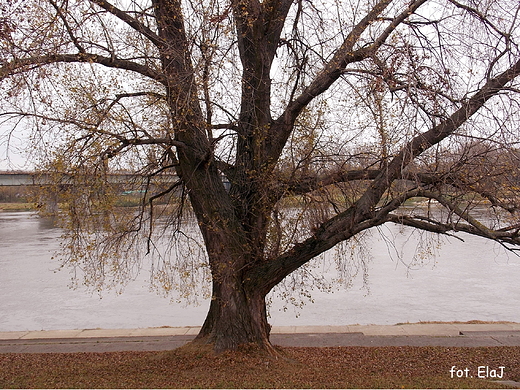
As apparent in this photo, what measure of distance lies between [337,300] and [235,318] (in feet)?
29.7

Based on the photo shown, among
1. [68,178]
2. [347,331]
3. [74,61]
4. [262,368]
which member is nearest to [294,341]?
[347,331]

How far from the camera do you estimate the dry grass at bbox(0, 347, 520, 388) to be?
740cm

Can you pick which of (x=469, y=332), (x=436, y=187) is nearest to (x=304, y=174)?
(x=436, y=187)

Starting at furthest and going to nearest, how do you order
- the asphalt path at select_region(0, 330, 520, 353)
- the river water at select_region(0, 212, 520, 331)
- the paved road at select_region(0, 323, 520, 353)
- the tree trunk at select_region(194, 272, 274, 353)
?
1. the river water at select_region(0, 212, 520, 331)
2. the paved road at select_region(0, 323, 520, 353)
3. the asphalt path at select_region(0, 330, 520, 353)
4. the tree trunk at select_region(194, 272, 274, 353)

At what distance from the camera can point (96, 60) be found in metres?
7.77

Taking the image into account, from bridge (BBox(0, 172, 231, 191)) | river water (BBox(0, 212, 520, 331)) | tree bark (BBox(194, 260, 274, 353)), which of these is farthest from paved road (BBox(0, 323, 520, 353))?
bridge (BBox(0, 172, 231, 191))

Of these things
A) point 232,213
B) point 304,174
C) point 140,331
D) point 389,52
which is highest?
point 389,52

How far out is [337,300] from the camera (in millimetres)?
17125

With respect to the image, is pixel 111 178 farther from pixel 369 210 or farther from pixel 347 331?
pixel 347 331

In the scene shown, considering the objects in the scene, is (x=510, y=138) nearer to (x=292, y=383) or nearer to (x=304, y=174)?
(x=304, y=174)

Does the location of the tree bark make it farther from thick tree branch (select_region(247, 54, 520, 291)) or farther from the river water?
the river water

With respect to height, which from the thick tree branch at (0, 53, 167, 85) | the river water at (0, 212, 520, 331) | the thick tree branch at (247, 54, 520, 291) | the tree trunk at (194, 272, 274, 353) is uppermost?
the thick tree branch at (0, 53, 167, 85)

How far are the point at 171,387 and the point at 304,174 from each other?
3.67m

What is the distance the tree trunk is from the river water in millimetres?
3360
